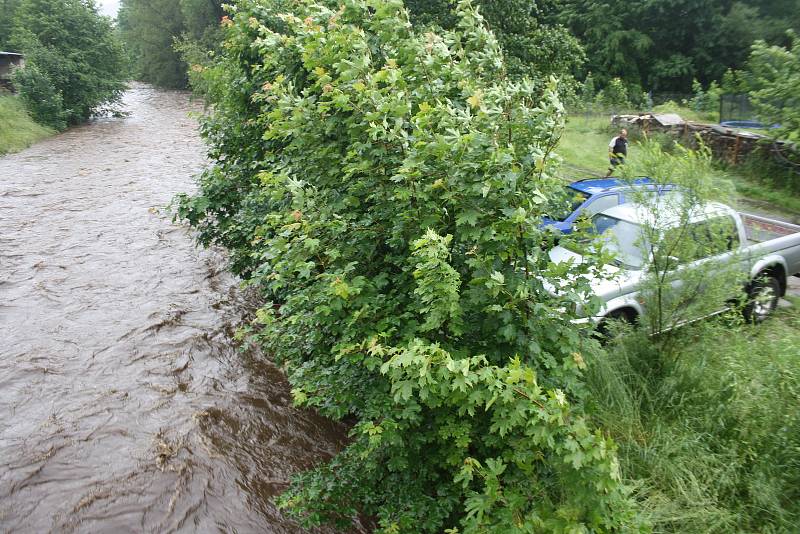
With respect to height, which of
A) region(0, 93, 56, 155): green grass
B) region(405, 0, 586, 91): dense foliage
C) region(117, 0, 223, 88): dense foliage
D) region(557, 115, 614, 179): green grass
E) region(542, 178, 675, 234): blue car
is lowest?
region(557, 115, 614, 179): green grass

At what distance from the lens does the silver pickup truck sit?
5758 millimetres

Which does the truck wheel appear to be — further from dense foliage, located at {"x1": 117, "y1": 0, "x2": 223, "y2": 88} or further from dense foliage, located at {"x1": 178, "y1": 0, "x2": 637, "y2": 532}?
dense foliage, located at {"x1": 117, "y1": 0, "x2": 223, "y2": 88}

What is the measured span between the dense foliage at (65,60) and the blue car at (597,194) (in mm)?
25561

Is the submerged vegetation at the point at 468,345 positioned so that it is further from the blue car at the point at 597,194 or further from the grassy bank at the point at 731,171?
the grassy bank at the point at 731,171

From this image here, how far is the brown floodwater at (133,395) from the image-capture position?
5.61m

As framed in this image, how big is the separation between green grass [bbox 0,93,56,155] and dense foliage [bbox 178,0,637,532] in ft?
70.3

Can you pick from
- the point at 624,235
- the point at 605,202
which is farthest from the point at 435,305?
the point at 605,202

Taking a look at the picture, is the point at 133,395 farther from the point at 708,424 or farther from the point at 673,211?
the point at 673,211

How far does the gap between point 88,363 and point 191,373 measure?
1451 mm

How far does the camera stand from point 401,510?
4293 mm

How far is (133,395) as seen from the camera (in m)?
7.19

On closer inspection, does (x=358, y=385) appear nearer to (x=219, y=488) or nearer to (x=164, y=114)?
(x=219, y=488)

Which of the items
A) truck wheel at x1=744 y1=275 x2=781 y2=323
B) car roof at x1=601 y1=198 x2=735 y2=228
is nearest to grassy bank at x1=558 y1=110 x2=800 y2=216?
truck wheel at x1=744 y1=275 x2=781 y2=323

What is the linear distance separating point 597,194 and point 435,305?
17.1ft
